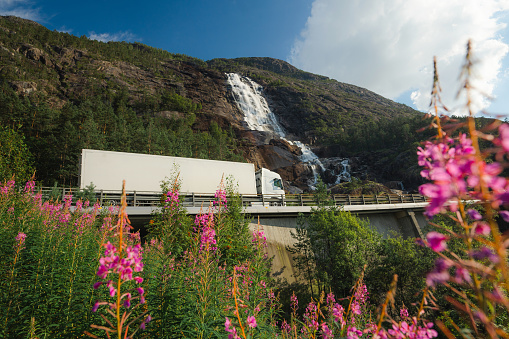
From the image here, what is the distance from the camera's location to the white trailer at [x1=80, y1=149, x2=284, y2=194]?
57.7 feet

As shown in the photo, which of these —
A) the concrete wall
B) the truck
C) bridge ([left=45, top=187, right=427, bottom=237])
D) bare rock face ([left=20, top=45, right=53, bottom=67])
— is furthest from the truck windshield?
bare rock face ([left=20, top=45, right=53, bottom=67])

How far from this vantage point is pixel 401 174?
62.1m

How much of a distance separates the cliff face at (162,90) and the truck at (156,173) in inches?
861

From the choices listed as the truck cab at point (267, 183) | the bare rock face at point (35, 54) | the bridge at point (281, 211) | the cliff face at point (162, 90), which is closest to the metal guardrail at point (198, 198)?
the bridge at point (281, 211)

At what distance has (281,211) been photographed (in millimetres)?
18984

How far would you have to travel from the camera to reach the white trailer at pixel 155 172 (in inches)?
693

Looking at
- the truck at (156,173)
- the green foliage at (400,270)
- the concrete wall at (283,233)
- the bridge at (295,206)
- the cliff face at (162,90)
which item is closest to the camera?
the green foliage at (400,270)

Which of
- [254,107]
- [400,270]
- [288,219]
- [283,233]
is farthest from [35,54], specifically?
[400,270]

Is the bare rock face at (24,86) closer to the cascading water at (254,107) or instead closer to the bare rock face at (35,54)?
the bare rock face at (35,54)

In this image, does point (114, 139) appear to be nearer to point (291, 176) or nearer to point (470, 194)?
point (291, 176)

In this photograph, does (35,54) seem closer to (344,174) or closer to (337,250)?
(344,174)

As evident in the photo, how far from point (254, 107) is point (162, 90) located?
32.8 metres

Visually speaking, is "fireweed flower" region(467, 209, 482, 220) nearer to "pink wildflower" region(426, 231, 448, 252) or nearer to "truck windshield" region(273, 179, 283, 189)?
"pink wildflower" region(426, 231, 448, 252)

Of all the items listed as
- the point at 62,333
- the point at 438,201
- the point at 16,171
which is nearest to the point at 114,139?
the point at 16,171
